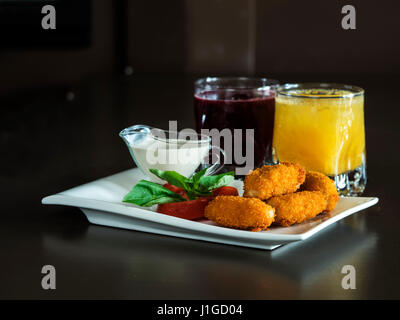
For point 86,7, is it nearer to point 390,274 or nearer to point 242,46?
point 242,46

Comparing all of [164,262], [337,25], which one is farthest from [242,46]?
[164,262]

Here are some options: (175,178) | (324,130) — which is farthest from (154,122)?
(175,178)

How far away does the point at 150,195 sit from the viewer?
112 centimetres

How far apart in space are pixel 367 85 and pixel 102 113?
Result: 147 cm

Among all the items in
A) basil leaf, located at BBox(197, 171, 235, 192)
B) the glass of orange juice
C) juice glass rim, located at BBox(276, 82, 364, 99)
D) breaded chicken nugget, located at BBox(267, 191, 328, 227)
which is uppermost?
juice glass rim, located at BBox(276, 82, 364, 99)

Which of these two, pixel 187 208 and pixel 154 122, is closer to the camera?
pixel 187 208

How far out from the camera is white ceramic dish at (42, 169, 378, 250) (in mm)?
993

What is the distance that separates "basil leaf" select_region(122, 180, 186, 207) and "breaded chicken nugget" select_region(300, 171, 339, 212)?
0.71 feet

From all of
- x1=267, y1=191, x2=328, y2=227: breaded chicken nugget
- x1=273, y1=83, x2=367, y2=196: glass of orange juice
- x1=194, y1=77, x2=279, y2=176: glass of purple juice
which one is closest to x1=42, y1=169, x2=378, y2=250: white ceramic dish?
x1=267, y1=191, x2=328, y2=227: breaded chicken nugget

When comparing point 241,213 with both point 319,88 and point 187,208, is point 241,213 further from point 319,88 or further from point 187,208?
point 319,88

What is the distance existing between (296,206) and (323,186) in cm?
10

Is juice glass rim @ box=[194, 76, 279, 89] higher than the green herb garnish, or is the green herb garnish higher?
juice glass rim @ box=[194, 76, 279, 89]

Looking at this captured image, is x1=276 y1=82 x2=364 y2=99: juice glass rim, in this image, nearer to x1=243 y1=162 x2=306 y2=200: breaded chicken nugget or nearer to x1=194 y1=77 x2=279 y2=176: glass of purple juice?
x1=194 y1=77 x2=279 y2=176: glass of purple juice

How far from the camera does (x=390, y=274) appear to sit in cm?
91
